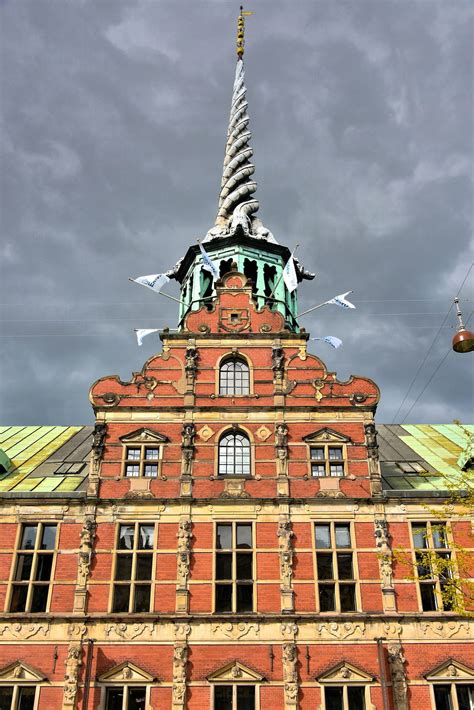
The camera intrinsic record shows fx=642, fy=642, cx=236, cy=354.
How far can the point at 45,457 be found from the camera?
1363 inches

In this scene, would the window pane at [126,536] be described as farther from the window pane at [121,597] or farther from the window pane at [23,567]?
the window pane at [23,567]

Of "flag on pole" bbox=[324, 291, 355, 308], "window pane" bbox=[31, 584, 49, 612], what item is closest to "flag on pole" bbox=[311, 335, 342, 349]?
"flag on pole" bbox=[324, 291, 355, 308]

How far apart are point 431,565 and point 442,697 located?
194 inches

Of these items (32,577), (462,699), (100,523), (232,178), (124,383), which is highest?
(232,178)

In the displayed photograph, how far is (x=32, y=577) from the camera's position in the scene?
2714 centimetres

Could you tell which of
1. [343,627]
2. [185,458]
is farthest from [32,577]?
[343,627]

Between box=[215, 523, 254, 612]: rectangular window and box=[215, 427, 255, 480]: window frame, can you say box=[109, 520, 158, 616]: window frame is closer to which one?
box=[215, 523, 254, 612]: rectangular window

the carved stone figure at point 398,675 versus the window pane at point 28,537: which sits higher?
the window pane at point 28,537

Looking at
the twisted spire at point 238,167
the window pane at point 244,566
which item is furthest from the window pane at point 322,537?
the twisted spire at point 238,167

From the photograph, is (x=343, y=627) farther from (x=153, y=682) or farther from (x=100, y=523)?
(x=100, y=523)

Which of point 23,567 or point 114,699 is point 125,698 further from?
point 23,567

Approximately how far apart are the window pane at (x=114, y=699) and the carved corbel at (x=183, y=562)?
12.4 ft

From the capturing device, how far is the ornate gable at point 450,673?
25266 mm

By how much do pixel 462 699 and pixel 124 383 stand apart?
1988cm
